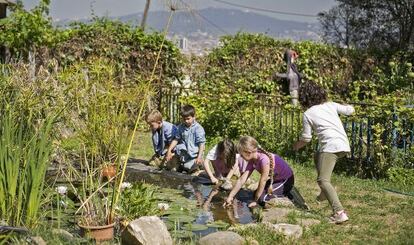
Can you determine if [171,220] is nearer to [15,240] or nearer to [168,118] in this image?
[15,240]

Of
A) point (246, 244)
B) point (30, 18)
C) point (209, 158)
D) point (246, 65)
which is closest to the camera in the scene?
point (246, 244)

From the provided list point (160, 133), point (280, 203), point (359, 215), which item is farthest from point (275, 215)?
point (160, 133)

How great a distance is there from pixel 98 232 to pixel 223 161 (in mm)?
2863

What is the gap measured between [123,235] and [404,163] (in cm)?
467

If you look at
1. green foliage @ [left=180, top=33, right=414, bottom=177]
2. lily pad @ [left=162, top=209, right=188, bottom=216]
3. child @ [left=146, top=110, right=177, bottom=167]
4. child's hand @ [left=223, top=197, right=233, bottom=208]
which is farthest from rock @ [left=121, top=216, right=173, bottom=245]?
green foliage @ [left=180, top=33, right=414, bottom=177]

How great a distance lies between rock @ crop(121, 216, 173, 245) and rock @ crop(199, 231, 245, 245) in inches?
12.2

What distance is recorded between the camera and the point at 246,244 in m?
4.86

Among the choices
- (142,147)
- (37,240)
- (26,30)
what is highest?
(26,30)

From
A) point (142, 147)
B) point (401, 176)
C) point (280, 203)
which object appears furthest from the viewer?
point (142, 147)

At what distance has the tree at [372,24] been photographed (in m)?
19.0

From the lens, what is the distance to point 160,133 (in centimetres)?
880

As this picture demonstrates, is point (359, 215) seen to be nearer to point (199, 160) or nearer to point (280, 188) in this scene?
point (280, 188)

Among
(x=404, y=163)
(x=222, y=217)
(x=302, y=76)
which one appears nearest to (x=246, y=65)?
(x=302, y=76)

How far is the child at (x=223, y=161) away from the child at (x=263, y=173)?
0.43 m
